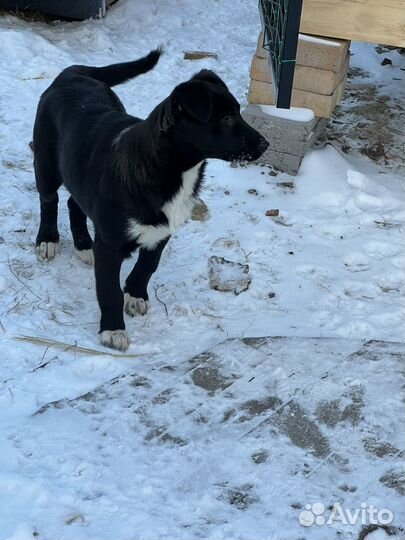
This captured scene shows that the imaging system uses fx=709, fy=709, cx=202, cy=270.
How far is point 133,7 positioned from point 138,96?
2.41 metres

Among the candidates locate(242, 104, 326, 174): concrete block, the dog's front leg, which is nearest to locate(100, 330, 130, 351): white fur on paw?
the dog's front leg

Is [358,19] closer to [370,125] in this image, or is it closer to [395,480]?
[370,125]

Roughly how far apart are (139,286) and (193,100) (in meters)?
1.22

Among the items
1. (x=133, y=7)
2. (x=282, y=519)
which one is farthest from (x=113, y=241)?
(x=133, y=7)

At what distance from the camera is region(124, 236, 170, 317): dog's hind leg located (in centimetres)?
385

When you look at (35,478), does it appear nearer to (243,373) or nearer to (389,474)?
(243,373)

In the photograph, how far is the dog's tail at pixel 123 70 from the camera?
166 inches

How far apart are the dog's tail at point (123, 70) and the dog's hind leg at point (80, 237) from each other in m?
0.77

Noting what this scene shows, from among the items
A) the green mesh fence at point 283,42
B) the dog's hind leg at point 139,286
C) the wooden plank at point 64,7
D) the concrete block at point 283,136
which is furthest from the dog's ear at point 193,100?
the wooden plank at point 64,7

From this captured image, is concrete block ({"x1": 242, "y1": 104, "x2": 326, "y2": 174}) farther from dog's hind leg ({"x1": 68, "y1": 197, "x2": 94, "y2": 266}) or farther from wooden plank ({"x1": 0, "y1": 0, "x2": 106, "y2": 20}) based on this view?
wooden plank ({"x1": 0, "y1": 0, "x2": 106, "y2": 20})

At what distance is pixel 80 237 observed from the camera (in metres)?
4.30

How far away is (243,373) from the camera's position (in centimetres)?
344

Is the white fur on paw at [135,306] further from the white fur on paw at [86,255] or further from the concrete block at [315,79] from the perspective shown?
the concrete block at [315,79]

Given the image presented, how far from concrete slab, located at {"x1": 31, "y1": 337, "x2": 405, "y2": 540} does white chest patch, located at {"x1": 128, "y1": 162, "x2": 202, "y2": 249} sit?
2.12 feet
